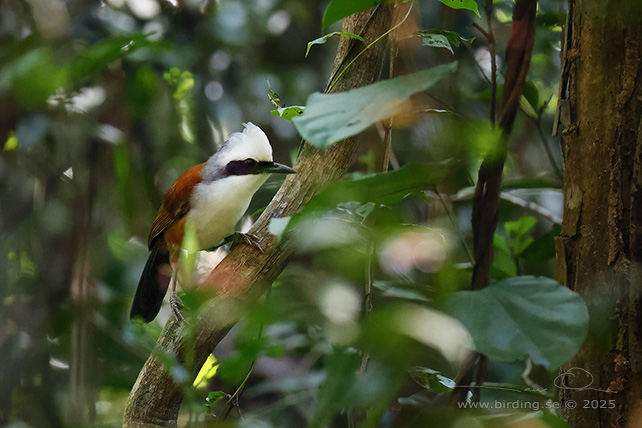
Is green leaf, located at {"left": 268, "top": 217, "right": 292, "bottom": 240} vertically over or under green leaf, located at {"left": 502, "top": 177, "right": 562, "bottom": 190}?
over

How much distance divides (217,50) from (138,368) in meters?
1.49

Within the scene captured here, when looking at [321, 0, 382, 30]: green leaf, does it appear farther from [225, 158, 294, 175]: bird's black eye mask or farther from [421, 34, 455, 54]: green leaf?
[225, 158, 294, 175]: bird's black eye mask

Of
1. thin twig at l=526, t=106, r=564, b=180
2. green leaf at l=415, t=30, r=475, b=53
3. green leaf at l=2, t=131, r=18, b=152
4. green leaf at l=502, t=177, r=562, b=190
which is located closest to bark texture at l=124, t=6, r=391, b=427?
green leaf at l=415, t=30, r=475, b=53

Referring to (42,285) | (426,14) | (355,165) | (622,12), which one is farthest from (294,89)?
(622,12)

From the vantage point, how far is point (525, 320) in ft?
2.19

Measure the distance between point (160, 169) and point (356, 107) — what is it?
2355mm

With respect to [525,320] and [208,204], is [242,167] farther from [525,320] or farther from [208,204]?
[525,320]

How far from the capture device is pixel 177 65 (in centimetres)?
258

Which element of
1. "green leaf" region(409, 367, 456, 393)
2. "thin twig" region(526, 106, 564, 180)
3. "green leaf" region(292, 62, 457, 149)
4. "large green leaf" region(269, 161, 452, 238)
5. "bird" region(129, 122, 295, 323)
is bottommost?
"bird" region(129, 122, 295, 323)

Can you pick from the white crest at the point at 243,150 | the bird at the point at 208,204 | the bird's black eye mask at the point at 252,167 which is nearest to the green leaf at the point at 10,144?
the bird at the point at 208,204

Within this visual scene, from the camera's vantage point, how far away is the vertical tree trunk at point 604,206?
0.93 m

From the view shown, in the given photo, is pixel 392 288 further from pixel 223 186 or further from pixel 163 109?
pixel 163 109

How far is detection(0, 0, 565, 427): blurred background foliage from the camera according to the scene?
63.9 inches

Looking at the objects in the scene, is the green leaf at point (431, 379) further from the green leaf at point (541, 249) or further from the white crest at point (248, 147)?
the white crest at point (248, 147)
